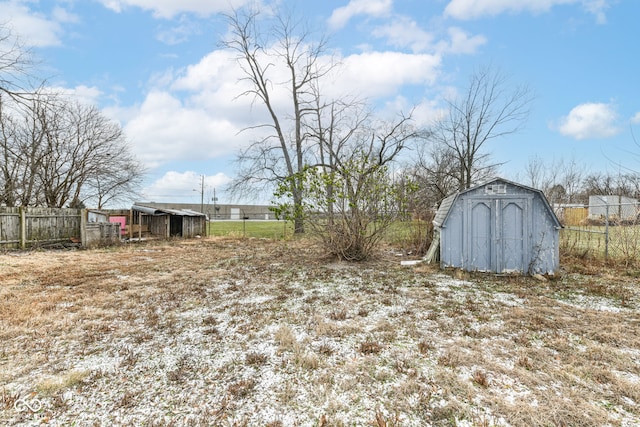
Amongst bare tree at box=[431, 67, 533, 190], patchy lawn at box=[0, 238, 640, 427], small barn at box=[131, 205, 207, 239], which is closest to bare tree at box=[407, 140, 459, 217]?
bare tree at box=[431, 67, 533, 190]

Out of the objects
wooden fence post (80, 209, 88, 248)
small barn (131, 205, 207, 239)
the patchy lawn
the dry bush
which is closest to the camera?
the patchy lawn

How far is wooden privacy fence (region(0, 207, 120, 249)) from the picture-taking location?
9977 mm

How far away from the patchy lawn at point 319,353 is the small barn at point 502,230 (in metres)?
0.82

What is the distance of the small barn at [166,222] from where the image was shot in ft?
46.2

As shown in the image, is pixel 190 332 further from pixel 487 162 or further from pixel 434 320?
pixel 487 162

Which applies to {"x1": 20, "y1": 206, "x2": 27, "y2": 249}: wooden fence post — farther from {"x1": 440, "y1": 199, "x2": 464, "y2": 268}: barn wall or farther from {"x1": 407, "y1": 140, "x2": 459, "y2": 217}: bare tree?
{"x1": 407, "y1": 140, "x2": 459, "y2": 217}: bare tree

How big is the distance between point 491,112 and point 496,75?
1.57 meters

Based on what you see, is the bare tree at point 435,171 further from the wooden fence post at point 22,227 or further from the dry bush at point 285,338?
the wooden fence post at point 22,227

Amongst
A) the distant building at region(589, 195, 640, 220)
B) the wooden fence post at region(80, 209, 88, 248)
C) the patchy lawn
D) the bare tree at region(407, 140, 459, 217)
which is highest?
the bare tree at region(407, 140, 459, 217)

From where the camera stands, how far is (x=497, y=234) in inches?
260

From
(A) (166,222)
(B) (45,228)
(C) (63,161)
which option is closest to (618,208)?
(A) (166,222)

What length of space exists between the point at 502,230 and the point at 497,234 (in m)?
0.14

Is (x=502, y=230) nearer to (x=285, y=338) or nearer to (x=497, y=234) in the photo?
(x=497, y=234)

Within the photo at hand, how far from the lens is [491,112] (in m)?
13.5
